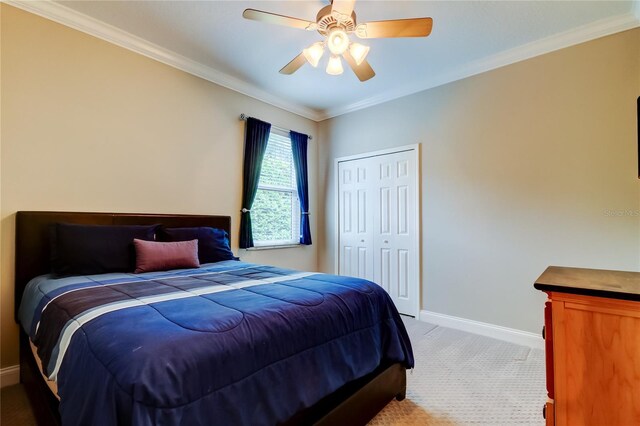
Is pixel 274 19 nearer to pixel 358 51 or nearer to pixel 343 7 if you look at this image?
pixel 343 7

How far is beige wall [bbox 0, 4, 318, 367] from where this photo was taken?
2186 millimetres

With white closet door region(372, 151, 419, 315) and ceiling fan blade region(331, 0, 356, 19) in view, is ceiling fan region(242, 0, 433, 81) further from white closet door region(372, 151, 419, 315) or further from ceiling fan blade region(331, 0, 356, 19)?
white closet door region(372, 151, 419, 315)

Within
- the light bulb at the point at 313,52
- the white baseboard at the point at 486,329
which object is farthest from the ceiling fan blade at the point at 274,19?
the white baseboard at the point at 486,329

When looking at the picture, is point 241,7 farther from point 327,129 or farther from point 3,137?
point 327,129

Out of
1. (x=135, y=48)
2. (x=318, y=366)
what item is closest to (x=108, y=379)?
(x=318, y=366)

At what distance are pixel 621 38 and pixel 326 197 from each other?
340cm

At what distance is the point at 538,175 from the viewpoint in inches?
110

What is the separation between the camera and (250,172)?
363 cm

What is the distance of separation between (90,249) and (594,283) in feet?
9.54

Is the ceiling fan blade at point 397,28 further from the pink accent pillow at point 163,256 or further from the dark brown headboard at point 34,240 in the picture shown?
the dark brown headboard at point 34,240

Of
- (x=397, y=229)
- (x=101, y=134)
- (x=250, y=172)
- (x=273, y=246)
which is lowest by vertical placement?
(x=273, y=246)

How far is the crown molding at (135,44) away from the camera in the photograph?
7.52ft

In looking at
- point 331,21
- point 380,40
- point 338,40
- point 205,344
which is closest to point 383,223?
point 380,40

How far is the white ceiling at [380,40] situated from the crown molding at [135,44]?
0.01 m
